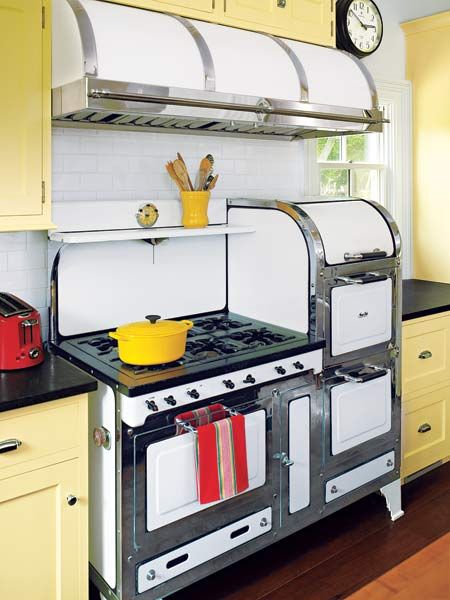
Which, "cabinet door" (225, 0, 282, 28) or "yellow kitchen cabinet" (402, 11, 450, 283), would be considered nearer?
"cabinet door" (225, 0, 282, 28)

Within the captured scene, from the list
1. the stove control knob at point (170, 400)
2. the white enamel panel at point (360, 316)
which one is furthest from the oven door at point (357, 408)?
the stove control knob at point (170, 400)

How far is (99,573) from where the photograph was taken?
2.39m

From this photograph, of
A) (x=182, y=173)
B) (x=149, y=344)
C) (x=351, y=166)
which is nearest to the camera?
(x=149, y=344)

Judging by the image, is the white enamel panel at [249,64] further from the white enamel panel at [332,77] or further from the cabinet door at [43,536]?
the cabinet door at [43,536]

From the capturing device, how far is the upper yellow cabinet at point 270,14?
8.65ft

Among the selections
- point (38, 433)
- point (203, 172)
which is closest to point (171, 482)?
point (38, 433)

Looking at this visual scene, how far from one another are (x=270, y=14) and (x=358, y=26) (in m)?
0.85

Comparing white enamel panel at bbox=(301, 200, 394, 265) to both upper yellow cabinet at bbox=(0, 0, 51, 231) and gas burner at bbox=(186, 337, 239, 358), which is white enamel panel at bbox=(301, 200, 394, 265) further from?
upper yellow cabinet at bbox=(0, 0, 51, 231)

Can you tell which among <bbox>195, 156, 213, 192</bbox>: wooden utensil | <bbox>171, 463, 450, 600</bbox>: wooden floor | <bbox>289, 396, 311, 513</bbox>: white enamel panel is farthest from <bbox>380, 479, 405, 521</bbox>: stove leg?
<bbox>195, 156, 213, 192</bbox>: wooden utensil

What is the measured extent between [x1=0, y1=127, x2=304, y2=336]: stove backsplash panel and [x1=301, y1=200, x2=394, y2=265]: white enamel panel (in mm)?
517

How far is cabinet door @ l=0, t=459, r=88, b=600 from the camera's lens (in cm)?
205

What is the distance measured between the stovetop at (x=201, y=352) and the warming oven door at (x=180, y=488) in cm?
12

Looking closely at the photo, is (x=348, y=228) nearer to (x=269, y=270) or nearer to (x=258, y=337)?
(x=269, y=270)

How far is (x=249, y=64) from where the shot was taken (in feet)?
8.80
